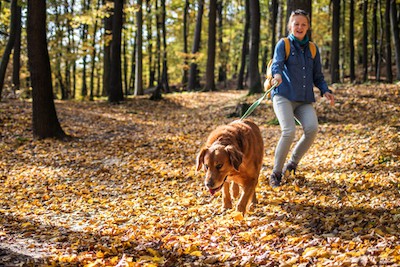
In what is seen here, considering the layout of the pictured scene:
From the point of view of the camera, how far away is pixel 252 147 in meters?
5.20

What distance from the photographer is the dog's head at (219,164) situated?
14.5 ft

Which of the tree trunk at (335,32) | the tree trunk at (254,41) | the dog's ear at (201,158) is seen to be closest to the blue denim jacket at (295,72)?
the dog's ear at (201,158)

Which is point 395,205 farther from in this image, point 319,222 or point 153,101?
point 153,101

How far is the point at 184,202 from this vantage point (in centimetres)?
627

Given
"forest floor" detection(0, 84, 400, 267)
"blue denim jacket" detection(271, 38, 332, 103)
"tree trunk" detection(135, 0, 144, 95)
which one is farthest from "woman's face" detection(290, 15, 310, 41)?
"tree trunk" detection(135, 0, 144, 95)

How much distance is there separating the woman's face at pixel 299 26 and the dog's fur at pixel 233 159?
1.56m

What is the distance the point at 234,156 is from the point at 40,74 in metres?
8.38

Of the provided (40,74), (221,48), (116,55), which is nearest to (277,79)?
(40,74)

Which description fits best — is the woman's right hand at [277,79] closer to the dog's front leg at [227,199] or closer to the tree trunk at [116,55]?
the dog's front leg at [227,199]

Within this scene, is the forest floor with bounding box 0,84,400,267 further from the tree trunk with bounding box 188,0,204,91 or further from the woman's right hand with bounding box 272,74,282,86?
the tree trunk with bounding box 188,0,204,91

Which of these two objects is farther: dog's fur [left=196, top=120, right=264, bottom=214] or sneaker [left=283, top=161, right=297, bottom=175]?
sneaker [left=283, top=161, right=297, bottom=175]

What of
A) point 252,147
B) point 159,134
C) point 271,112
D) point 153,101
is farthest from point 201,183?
point 153,101

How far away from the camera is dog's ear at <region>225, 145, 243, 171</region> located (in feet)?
14.6

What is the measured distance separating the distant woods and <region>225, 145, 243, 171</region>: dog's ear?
811cm
